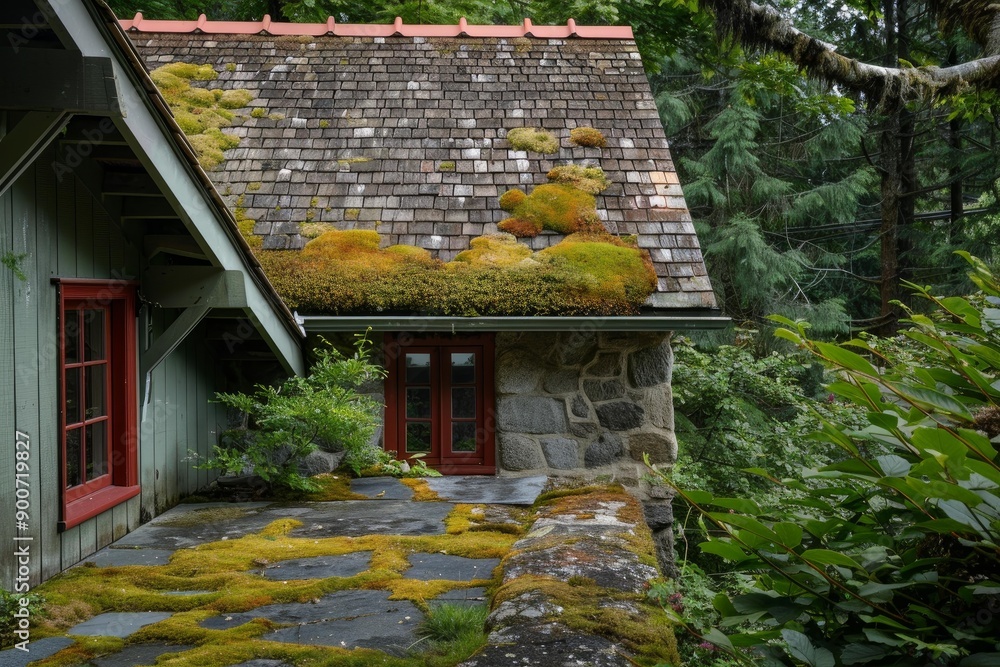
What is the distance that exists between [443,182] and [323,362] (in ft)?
7.10

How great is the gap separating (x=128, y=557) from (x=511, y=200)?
4.15 m

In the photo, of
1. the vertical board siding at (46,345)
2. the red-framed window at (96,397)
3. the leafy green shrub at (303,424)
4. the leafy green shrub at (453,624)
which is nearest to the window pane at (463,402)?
the leafy green shrub at (303,424)

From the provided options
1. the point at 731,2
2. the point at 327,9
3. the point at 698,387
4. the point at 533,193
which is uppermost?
the point at 327,9

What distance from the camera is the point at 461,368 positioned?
6953 mm

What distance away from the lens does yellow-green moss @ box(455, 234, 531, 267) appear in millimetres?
6645

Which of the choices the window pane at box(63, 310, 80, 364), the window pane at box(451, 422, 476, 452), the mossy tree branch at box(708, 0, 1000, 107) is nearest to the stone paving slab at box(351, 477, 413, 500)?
the window pane at box(451, 422, 476, 452)

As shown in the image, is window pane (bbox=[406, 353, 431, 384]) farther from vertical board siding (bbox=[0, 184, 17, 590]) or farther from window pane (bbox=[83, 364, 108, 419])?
vertical board siding (bbox=[0, 184, 17, 590])

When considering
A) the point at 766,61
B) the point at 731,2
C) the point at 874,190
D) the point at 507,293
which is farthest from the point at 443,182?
the point at 874,190

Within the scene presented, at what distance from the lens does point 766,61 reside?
27.4 feet

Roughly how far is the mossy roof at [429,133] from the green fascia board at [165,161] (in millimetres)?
1802

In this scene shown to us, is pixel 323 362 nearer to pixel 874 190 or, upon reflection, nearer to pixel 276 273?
pixel 276 273

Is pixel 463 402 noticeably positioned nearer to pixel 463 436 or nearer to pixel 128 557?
pixel 463 436

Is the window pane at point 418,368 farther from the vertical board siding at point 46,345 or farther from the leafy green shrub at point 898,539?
the leafy green shrub at point 898,539

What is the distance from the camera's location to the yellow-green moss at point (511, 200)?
7.11m
